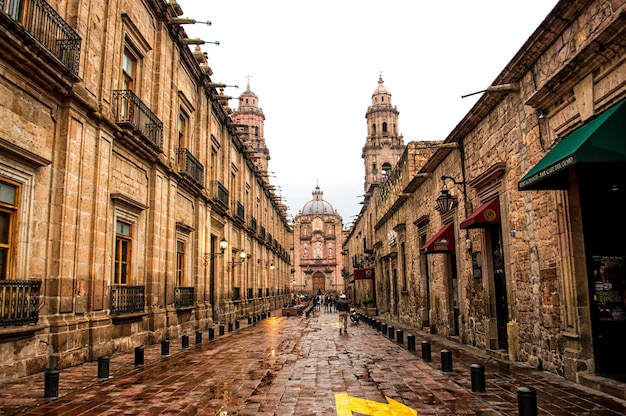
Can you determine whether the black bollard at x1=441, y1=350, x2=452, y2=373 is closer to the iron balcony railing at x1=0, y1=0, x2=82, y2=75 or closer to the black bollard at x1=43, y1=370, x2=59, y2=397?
the black bollard at x1=43, y1=370, x2=59, y2=397

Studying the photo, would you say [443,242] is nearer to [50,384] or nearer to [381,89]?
[50,384]

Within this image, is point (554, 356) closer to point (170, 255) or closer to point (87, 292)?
point (87, 292)

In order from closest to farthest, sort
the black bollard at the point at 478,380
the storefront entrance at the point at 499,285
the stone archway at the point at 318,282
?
the black bollard at the point at 478,380 → the storefront entrance at the point at 499,285 → the stone archway at the point at 318,282

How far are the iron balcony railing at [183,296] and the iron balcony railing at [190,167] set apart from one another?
4023 mm

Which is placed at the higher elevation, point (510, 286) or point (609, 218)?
point (609, 218)

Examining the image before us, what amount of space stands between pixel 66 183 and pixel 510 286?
965 centimetres

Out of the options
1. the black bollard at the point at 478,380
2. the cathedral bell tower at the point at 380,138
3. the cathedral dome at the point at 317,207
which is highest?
the cathedral bell tower at the point at 380,138

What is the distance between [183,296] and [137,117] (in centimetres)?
658

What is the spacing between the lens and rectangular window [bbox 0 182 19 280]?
322 inches

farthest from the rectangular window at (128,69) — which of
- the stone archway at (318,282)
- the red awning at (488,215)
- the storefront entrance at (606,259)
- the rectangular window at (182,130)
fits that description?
the stone archway at (318,282)

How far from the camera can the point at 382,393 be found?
22.9 ft

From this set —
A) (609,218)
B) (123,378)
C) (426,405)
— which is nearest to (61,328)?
(123,378)

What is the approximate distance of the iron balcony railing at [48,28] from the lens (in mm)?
8398

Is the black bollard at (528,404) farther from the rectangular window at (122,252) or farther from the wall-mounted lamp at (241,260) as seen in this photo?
the wall-mounted lamp at (241,260)
